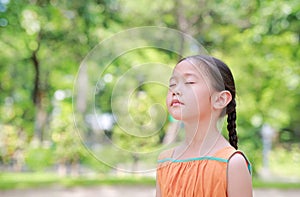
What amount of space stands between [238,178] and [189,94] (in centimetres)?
16

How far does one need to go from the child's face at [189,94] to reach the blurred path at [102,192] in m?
5.22

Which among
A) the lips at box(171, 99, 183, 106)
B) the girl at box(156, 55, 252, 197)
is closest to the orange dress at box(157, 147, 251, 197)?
the girl at box(156, 55, 252, 197)

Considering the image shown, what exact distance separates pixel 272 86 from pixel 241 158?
698 centimetres

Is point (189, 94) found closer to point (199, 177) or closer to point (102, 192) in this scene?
point (199, 177)

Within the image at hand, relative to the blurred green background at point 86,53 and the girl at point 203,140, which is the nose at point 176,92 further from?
the blurred green background at point 86,53

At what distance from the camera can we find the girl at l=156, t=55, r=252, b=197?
2.64 feet

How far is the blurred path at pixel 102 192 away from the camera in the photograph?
6005 mm

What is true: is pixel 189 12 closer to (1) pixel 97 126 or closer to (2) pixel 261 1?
(2) pixel 261 1

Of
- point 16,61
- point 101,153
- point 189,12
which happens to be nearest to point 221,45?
point 189,12

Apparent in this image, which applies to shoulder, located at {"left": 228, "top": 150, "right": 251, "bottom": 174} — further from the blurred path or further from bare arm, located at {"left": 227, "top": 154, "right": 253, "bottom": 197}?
the blurred path

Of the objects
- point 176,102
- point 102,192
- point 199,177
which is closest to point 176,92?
point 176,102

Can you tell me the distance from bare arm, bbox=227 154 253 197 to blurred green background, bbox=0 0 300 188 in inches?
156

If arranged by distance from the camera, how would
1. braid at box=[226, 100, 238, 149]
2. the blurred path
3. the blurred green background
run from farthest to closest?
1. the blurred path
2. the blurred green background
3. braid at box=[226, 100, 238, 149]

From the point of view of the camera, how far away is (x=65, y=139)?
320 inches
